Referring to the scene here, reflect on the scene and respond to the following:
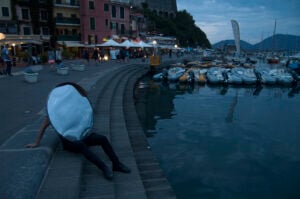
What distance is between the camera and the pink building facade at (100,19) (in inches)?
1475

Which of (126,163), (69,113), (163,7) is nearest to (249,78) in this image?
(126,163)

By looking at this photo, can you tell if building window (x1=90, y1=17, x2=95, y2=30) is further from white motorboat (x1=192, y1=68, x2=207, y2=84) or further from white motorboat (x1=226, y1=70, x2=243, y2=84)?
white motorboat (x1=226, y1=70, x2=243, y2=84)

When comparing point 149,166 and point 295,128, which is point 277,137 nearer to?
point 295,128

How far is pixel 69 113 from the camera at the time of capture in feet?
12.2

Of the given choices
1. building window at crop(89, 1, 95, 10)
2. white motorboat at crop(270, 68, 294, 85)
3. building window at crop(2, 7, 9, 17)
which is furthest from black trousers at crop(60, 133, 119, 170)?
building window at crop(89, 1, 95, 10)

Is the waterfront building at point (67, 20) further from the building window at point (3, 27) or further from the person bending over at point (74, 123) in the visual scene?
the person bending over at point (74, 123)

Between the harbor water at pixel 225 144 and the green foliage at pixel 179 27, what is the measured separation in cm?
6052

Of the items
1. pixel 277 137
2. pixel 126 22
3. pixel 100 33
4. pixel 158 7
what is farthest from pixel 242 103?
pixel 158 7

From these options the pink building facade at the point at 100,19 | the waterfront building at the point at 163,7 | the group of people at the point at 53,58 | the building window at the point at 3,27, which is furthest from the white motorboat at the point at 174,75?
the waterfront building at the point at 163,7

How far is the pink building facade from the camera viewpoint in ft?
123

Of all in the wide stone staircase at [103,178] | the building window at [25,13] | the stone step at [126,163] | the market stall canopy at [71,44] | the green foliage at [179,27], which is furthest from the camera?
the green foliage at [179,27]

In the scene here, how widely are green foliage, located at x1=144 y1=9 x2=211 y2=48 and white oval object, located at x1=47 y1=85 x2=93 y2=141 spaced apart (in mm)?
69514

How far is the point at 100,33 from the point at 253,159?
36050 millimetres

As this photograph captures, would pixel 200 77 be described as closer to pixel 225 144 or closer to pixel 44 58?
pixel 225 144
